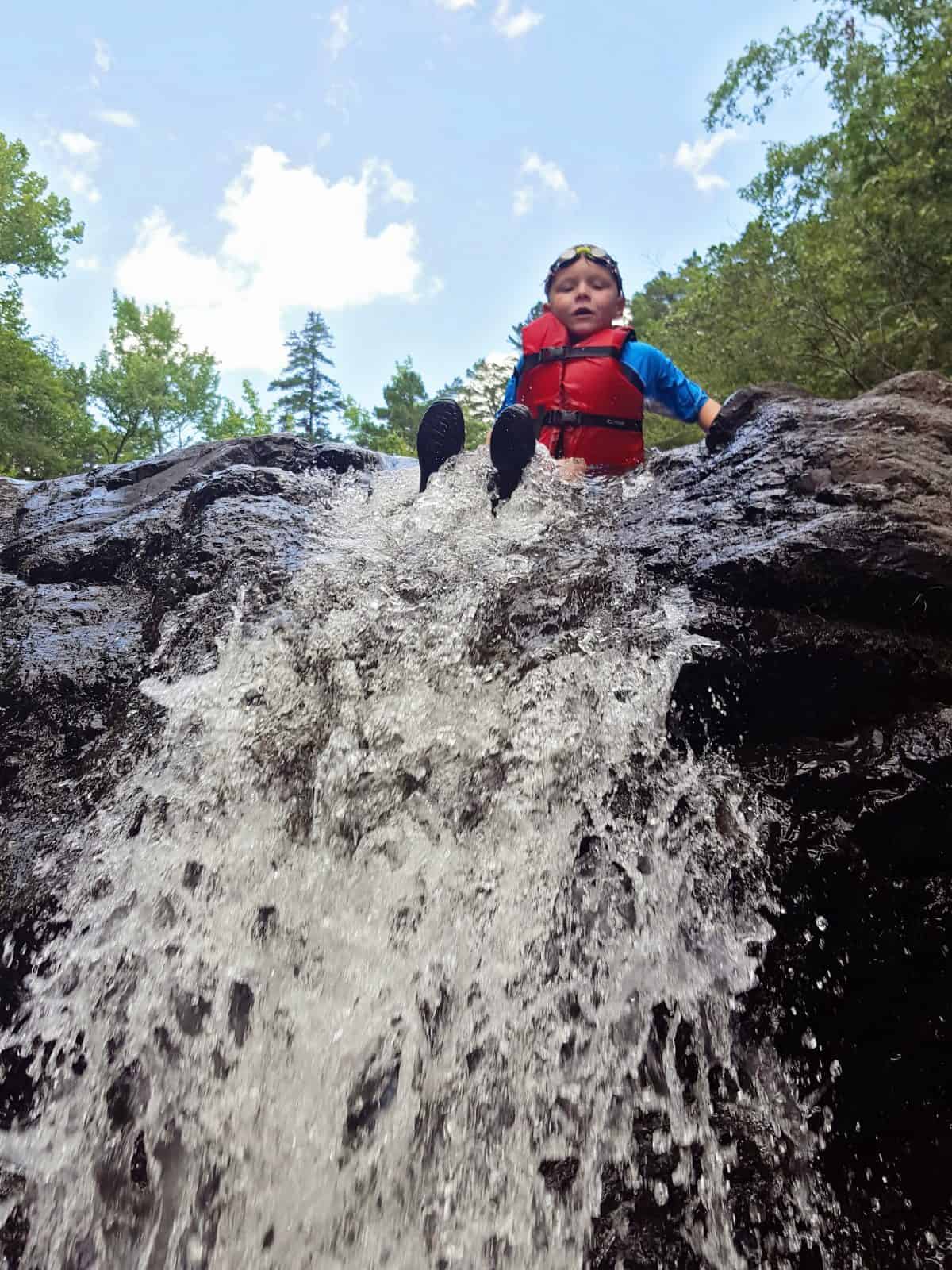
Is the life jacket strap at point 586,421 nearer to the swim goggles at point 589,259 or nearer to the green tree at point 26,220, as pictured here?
the swim goggles at point 589,259

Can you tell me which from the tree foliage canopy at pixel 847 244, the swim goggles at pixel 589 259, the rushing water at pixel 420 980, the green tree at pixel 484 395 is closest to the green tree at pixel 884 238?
the tree foliage canopy at pixel 847 244

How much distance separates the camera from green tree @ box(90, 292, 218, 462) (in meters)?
20.1

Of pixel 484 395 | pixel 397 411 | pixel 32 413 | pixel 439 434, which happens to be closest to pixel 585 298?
pixel 439 434

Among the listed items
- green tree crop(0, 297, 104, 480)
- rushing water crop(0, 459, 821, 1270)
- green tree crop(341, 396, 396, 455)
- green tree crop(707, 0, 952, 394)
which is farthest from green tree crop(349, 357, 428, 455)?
rushing water crop(0, 459, 821, 1270)

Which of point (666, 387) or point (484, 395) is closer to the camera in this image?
point (666, 387)

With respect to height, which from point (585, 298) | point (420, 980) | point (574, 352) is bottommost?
point (420, 980)

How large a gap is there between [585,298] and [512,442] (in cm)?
150

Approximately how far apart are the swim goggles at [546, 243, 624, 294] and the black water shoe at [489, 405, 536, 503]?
1541 mm

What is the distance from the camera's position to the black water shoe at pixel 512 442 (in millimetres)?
3615

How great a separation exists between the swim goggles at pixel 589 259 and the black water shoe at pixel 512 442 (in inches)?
60.7

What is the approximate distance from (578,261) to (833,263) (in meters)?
5.41

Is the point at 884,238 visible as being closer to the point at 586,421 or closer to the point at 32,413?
the point at 586,421

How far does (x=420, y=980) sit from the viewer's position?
201 centimetres

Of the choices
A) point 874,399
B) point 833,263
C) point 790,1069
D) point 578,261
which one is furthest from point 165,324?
point 790,1069
